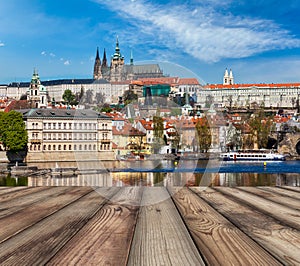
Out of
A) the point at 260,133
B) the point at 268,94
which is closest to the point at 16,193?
the point at 260,133

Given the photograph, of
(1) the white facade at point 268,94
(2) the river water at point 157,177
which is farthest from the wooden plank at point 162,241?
(1) the white facade at point 268,94

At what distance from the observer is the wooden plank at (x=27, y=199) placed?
1594mm

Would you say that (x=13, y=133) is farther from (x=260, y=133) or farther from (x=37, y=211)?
(x=37, y=211)

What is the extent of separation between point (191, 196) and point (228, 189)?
14.7 inches

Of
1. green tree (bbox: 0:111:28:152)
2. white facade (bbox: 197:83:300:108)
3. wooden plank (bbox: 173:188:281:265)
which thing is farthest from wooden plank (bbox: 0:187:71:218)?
white facade (bbox: 197:83:300:108)

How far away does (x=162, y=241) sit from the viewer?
109 centimetres

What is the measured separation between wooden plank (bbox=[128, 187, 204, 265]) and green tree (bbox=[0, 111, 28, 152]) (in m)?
27.5

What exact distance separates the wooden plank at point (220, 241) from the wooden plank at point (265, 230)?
0.03m

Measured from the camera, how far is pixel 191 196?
6.44ft

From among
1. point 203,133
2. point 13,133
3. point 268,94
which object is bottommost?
point 13,133

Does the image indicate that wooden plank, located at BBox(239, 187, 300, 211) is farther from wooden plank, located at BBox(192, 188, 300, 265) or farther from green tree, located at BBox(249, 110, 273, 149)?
green tree, located at BBox(249, 110, 273, 149)

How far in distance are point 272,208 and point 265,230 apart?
40cm

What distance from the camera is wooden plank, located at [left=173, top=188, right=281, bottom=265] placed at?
0.95 m

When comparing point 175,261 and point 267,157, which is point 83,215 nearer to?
point 175,261
